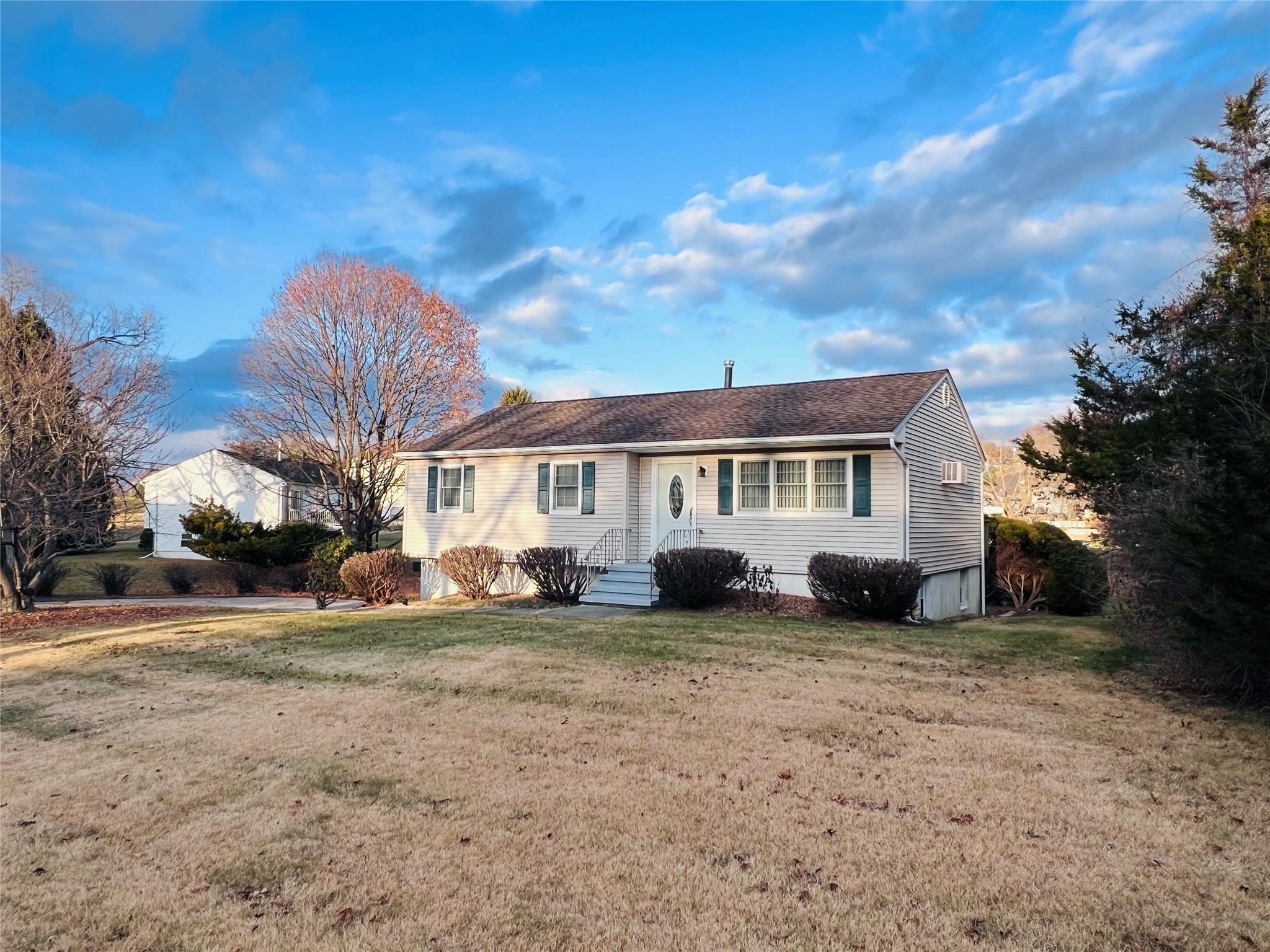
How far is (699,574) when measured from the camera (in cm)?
1351

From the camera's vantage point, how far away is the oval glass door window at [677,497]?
1670 centimetres

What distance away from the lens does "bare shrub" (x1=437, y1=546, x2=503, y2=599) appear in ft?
53.2

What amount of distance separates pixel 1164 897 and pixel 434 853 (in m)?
3.32

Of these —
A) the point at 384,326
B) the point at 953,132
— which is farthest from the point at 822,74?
the point at 384,326

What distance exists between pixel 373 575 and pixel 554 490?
14.9ft

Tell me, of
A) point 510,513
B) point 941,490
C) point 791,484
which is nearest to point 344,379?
point 510,513

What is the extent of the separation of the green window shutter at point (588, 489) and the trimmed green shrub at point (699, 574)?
3744 millimetres

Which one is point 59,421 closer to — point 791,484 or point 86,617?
point 86,617

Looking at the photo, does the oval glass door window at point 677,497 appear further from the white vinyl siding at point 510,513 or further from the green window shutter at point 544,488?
the green window shutter at point 544,488

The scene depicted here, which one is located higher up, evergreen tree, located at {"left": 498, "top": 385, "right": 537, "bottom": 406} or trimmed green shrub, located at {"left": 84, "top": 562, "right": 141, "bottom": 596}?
evergreen tree, located at {"left": 498, "top": 385, "right": 537, "bottom": 406}

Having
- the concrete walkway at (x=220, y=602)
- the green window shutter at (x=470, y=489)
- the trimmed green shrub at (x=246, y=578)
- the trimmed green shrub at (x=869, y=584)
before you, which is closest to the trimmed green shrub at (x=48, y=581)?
the concrete walkway at (x=220, y=602)

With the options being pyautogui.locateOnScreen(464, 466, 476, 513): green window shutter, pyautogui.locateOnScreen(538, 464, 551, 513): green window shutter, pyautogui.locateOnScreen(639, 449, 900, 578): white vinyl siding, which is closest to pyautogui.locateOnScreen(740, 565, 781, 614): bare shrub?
pyautogui.locateOnScreen(639, 449, 900, 578): white vinyl siding

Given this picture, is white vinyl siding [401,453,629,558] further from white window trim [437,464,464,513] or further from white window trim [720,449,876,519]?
white window trim [720,449,876,519]

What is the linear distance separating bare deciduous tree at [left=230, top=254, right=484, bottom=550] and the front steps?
11704 mm
